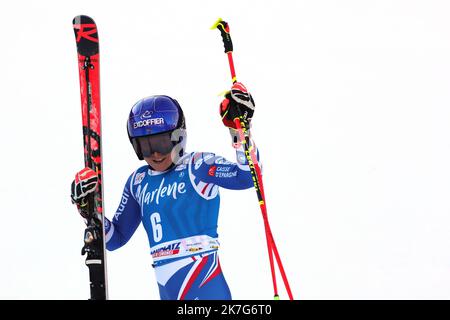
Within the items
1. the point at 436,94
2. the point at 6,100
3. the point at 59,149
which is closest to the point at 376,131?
→ the point at 436,94

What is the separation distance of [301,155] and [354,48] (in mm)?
1233

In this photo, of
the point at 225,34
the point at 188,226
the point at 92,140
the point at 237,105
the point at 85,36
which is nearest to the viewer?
the point at 237,105

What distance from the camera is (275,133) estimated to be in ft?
23.1

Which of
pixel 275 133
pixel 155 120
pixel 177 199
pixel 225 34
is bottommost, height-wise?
pixel 177 199

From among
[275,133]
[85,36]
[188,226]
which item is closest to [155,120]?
[188,226]

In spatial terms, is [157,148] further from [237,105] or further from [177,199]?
[237,105]

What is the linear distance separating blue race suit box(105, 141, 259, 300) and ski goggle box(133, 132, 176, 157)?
0.12 m

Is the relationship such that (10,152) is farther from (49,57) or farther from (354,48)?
(354,48)

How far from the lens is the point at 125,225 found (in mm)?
4551

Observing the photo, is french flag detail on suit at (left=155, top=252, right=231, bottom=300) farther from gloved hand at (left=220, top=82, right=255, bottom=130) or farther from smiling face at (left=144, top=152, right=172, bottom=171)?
gloved hand at (left=220, top=82, right=255, bottom=130)

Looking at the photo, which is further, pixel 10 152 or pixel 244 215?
pixel 10 152

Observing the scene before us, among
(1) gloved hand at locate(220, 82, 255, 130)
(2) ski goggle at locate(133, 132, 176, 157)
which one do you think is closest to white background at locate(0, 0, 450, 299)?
(2) ski goggle at locate(133, 132, 176, 157)

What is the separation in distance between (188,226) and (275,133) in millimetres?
2852

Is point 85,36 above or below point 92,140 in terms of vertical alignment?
above
